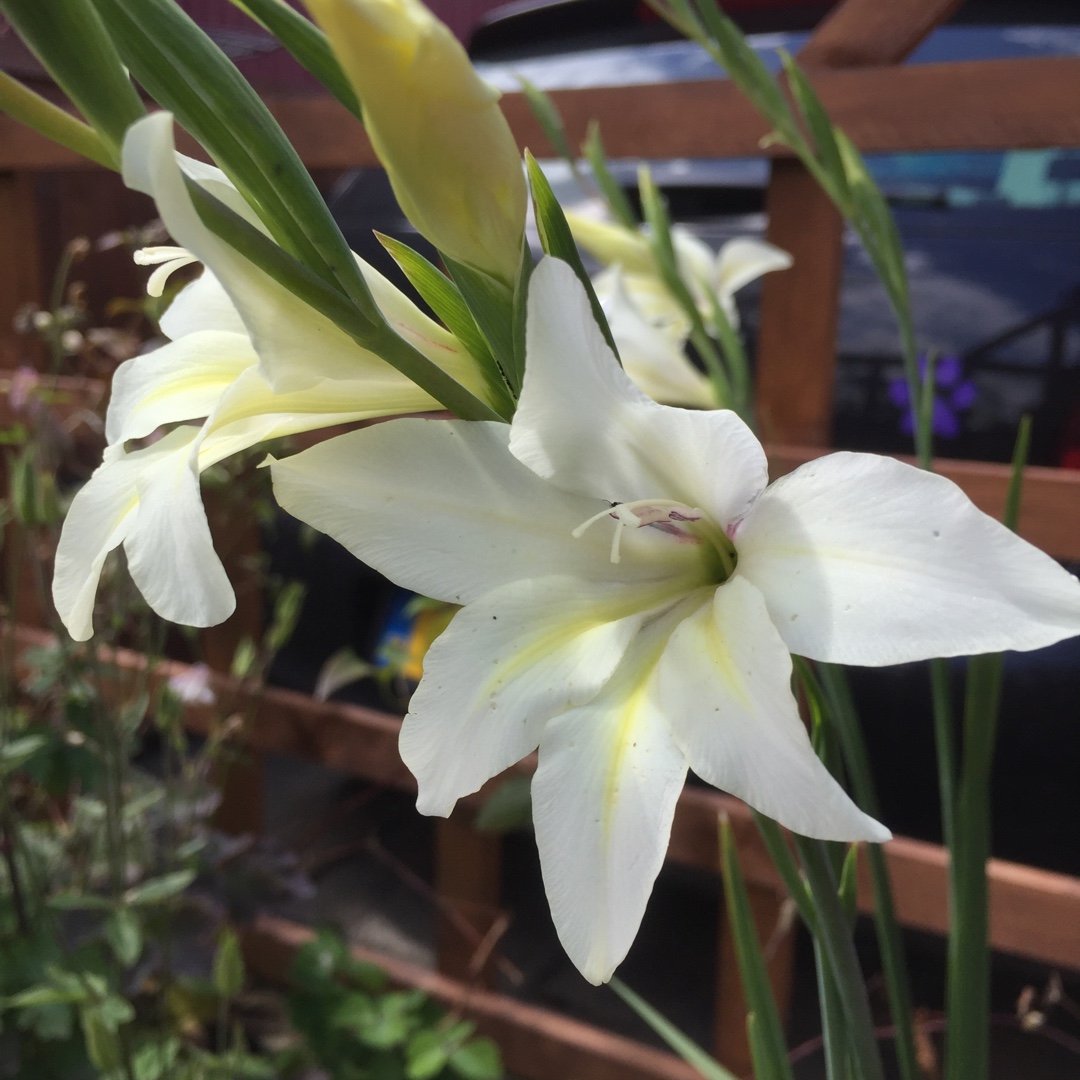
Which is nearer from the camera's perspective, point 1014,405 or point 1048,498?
point 1048,498

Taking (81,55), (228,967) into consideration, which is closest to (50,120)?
(81,55)

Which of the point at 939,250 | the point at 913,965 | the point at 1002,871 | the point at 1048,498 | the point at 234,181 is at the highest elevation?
the point at 234,181

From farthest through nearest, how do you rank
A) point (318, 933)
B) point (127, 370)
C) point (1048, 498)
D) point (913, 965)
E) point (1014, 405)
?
1. point (913, 965)
2. point (318, 933)
3. point (1014, 405)
4. point (1048, 498)
5. point (127, 370)

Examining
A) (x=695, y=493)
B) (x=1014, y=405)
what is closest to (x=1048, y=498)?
(x=1014, y=405)

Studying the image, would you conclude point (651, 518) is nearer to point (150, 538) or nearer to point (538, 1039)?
point (150, 538)

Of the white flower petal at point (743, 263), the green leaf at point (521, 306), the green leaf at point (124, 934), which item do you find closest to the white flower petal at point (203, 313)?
the green leaf at point (521, 306)

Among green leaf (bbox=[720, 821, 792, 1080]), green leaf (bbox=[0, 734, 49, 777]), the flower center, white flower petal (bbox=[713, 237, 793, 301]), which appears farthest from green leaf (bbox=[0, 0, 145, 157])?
green leaf (bbox=[0, 734, 49, 777])

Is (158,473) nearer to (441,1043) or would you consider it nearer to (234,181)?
(234,181)

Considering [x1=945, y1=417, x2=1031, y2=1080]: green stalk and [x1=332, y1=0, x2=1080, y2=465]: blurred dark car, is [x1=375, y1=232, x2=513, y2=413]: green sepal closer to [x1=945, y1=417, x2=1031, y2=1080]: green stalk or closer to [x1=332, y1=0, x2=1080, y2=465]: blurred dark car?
[x1=945, y1=417, x2=1031, y2=1080]: green stalk
